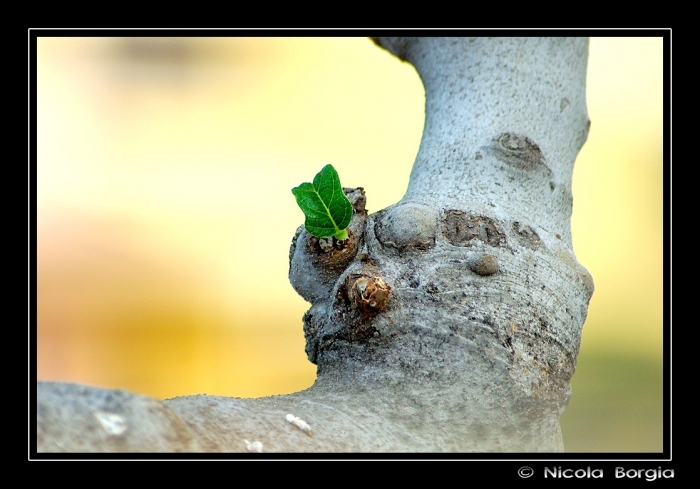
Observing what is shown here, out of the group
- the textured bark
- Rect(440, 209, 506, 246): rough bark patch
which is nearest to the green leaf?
the textured bark

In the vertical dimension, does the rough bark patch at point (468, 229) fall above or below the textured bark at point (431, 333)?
above

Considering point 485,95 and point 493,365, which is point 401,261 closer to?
point 493,365

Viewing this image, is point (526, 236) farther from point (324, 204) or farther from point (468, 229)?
point (324, 204)

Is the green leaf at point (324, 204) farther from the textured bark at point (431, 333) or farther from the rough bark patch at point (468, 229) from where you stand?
the rough bark patch at point (468, 229)

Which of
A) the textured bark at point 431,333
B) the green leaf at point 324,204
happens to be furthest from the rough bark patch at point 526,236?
the green leaf at point 324,204

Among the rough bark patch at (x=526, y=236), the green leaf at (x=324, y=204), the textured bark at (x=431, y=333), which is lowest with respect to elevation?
the textured bark at (x=431, y=333)

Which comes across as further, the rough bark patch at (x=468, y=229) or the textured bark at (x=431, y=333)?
the rough bark patch at (x=468, y=229)

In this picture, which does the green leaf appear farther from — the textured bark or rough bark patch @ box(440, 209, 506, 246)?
rough bark patch @ box(440, 209, 506, 246)
